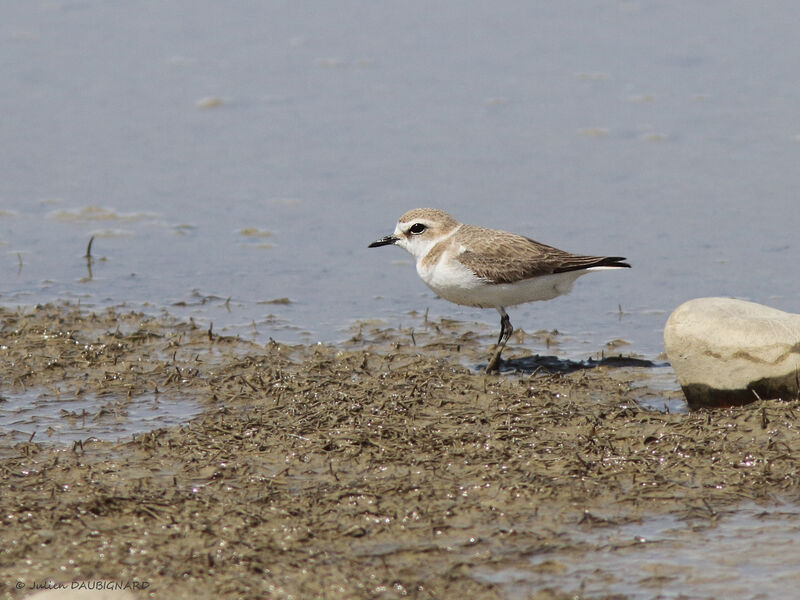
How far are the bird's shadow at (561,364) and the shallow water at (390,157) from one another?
0.25 meters

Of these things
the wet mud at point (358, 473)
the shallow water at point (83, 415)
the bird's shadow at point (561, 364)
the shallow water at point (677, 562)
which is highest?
the shallow water at point (677, 562)

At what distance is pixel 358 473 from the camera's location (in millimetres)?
6227

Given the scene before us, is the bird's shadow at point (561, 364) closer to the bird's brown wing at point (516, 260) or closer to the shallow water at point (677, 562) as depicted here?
the bird's brown wing at point (516, 260)

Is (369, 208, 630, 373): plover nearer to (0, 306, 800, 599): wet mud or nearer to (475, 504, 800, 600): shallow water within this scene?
(0, 306, 800, 599): wet mud

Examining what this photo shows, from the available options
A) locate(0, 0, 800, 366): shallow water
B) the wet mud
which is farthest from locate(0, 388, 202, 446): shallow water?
locate(0, 0, 800, 366): shallow water

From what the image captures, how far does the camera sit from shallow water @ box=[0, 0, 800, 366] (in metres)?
10.1

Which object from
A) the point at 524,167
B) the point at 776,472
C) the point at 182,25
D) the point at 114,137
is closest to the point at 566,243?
the point at 524,167

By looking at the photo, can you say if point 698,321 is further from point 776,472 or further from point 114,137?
point 114,137

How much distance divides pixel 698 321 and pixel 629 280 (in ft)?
10.1

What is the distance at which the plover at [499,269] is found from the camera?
332 inches

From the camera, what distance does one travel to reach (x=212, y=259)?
10852 millimetres

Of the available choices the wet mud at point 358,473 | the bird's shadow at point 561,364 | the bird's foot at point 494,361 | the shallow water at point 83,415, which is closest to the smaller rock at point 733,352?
the wet mud at point 358,473

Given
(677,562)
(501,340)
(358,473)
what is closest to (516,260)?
(501,340)

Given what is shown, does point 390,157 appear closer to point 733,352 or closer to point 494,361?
point 494,361
